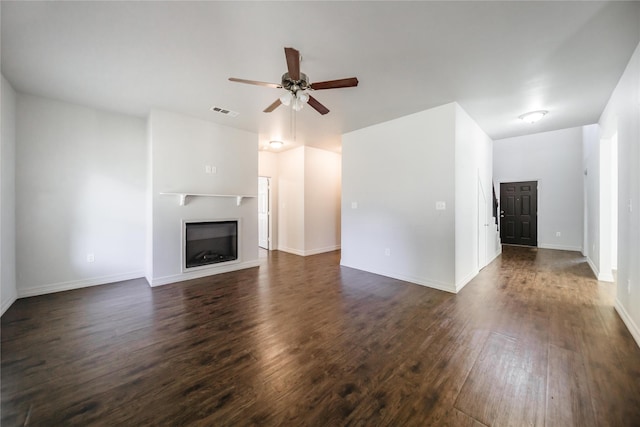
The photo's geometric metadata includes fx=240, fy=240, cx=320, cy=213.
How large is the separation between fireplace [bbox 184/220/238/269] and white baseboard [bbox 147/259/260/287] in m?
0.12

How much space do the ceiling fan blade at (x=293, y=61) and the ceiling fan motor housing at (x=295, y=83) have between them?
73mm

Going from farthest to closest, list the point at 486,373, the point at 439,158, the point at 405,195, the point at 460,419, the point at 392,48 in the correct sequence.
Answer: the point at 405,195 < the point at 439,158 < the point at 392,48 < the point at 486,373 < the point at 460,419

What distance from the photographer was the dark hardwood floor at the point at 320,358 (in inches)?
57.3

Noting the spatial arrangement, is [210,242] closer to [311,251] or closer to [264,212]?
[311,251]

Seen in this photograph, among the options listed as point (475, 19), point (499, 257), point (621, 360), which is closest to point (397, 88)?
point (475, 19)

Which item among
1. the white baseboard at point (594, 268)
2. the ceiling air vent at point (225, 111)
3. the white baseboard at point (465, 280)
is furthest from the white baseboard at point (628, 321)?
the ceiling air vent at point (225, 111)

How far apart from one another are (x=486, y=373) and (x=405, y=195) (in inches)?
104

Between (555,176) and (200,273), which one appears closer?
(200,273)

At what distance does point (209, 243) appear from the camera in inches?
173

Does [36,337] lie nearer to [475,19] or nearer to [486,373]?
[486,373]

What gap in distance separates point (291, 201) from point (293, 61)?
4.51 metres

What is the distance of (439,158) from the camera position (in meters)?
3.55

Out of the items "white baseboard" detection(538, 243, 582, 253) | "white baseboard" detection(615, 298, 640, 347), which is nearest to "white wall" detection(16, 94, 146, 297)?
"white baseboard" detection(615, 298, 640, 347)

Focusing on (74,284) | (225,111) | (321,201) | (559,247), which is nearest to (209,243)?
(74,284)
